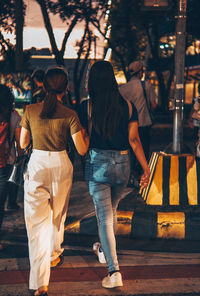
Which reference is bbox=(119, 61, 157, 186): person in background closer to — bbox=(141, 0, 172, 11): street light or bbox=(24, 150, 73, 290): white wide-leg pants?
bbox=(141, 0, 172, 11): street light

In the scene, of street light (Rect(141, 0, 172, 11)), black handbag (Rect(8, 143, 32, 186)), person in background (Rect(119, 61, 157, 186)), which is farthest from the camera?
person in background (Rect(119, 61, 157, 186))

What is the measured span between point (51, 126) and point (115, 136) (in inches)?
21.3

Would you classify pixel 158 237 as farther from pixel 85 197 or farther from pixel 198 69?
pixel 198 69

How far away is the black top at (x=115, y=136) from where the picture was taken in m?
4.22

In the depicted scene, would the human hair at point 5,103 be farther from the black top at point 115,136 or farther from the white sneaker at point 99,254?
the white sneaker at point 99,254

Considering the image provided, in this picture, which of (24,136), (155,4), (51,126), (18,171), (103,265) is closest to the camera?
(51,126)

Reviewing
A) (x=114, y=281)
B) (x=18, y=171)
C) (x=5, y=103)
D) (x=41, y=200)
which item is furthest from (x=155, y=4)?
(x=114, y=281)

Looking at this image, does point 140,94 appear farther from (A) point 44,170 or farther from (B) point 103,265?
(A) point 44,170

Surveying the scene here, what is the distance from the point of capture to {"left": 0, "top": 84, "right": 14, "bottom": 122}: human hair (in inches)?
191

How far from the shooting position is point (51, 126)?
4039 millimetres

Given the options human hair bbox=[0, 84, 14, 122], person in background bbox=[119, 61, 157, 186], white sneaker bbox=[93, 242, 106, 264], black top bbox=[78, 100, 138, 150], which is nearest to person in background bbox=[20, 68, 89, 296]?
black top bbox=[78, 100, 138, 150]

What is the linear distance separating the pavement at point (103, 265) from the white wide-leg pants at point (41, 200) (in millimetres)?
273

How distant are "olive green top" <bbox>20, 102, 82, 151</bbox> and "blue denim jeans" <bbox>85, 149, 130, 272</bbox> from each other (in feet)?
1.09

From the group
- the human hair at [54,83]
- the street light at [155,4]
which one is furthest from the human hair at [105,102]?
the street light at [155,4]
